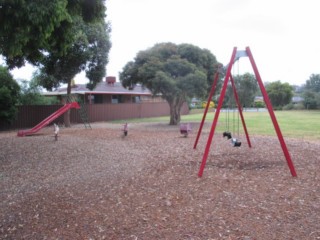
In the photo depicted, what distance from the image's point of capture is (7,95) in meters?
18.1

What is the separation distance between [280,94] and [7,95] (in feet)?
184

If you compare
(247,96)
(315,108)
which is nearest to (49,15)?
(247,96)

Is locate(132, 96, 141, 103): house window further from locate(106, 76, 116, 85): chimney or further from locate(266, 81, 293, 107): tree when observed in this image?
locate(266, 81, 293, 107): tree

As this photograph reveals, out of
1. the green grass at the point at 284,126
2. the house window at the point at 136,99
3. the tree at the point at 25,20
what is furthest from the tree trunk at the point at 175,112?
the house window at the point at 136,99

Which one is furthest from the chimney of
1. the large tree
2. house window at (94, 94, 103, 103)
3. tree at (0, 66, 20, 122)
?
the large tree

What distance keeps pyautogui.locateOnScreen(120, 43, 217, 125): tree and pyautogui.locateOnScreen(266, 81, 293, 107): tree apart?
147 ft

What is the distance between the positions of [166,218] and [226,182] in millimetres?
2021

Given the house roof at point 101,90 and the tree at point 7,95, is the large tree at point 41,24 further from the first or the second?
the house roof at point 101,90

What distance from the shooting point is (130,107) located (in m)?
34.0

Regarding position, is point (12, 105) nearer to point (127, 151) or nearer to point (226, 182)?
point (127, 151)

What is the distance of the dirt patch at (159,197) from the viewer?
12.8ft

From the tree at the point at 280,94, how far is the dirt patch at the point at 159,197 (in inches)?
2287

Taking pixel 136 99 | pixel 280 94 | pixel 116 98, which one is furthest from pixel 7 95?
pixel 280 94

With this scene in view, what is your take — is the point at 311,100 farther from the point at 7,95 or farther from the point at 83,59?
the point at 7,95
